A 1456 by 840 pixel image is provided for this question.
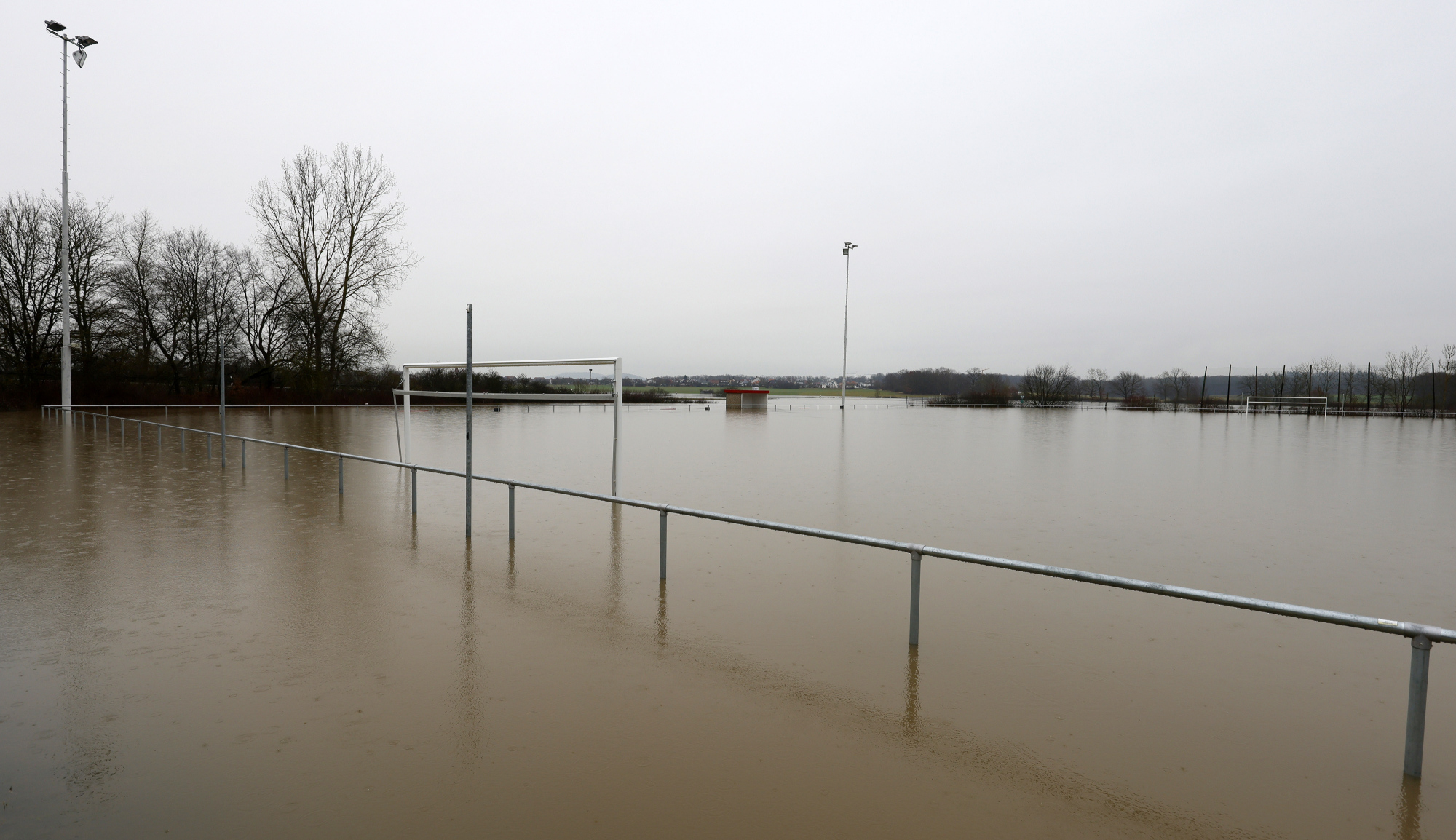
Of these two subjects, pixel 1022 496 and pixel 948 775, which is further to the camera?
pixel 1022 496

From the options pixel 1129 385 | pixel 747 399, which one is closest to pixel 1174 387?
pixel 1129 385

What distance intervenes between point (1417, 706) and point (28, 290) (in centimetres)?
4759

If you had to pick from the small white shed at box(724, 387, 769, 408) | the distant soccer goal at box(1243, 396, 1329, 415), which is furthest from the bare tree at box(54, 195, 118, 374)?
the distant soccer goal at box(1243, 396, 1329, 415)

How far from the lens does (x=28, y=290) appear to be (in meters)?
33.7

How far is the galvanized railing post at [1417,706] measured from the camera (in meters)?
2.77

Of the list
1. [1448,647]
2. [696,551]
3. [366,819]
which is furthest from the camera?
[696,551]

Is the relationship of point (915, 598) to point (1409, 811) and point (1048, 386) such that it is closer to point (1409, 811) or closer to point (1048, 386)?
point (1409, 811)

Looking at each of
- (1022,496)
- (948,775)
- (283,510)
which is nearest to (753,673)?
(948,775)

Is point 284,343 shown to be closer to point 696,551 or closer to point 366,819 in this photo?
point 696,551

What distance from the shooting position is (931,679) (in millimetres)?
3943

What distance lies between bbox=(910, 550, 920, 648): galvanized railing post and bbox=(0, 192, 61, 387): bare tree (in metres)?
42.9

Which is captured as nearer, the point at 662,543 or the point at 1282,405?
the point at 662,543

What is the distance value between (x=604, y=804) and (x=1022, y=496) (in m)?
9.30

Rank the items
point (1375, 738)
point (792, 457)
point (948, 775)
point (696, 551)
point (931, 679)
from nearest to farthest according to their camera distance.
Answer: point (948, 775) → point (1375, 738) → point (931, 679) → point (696, 551) → point (792, 457)
